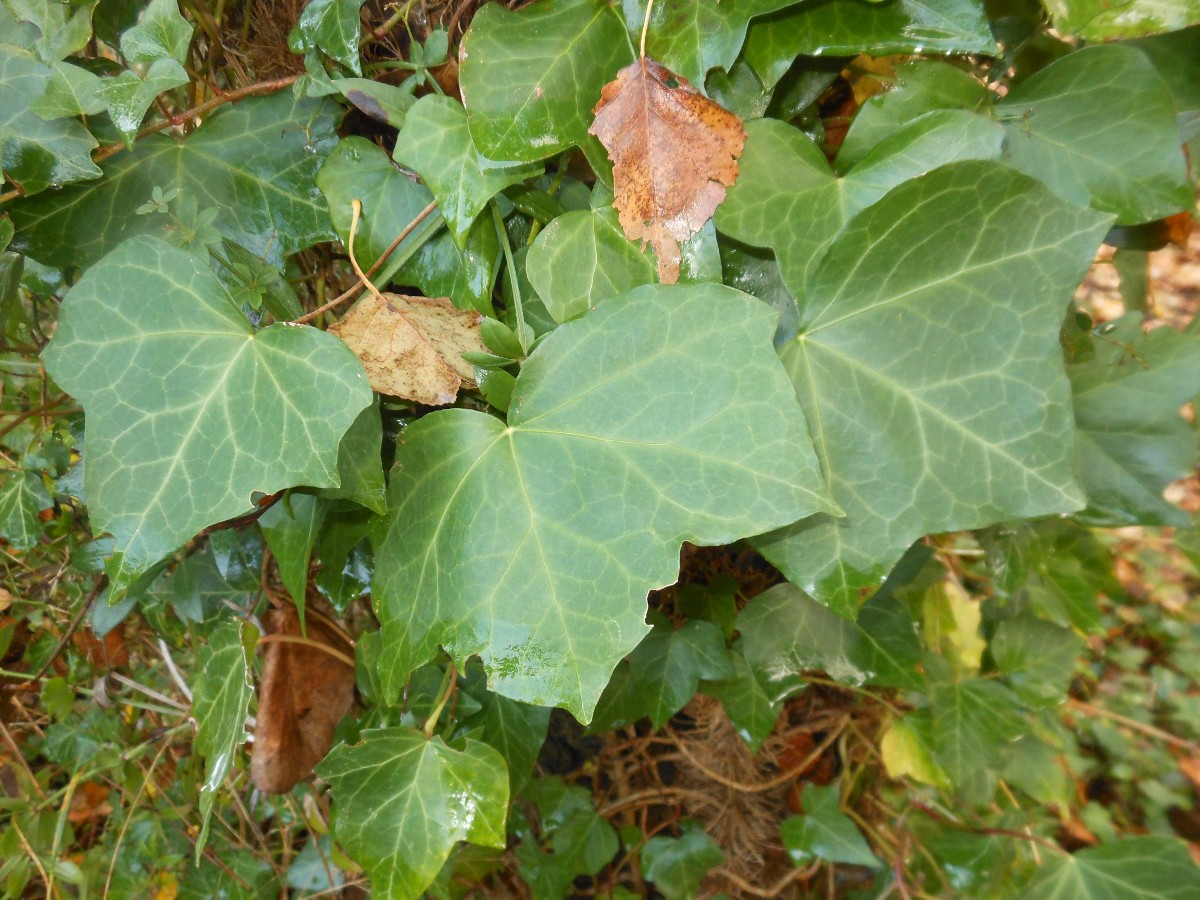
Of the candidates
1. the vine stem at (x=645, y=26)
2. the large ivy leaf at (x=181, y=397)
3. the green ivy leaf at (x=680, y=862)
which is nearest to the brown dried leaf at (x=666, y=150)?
the vine stem at (x=645, y=26)

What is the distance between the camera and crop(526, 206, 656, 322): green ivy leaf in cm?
52

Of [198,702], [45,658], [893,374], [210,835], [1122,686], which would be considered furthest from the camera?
[1122,686]

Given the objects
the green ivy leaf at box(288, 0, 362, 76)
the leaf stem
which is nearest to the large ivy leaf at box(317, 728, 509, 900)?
the leaf stem

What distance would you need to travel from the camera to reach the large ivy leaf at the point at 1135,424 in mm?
664

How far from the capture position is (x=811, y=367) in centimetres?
52

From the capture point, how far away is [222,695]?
0.64 m

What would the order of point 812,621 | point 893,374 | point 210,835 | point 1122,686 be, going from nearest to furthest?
point 893,374, point 812,621, point 210,835, point 1122,686

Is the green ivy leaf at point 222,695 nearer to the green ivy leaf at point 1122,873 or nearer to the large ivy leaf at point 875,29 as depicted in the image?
the large ivy leaf at point 875,29

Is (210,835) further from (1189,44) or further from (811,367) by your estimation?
(1189,44)

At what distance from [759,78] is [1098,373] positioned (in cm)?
46

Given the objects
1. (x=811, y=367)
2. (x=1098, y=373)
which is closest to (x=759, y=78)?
(x=811, y=367)

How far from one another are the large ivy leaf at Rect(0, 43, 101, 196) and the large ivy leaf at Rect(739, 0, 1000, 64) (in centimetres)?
51

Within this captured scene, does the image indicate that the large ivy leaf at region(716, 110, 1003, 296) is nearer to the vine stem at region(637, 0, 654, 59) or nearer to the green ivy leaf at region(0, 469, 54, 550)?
the vine stem at region(637, 0, 654, 59)

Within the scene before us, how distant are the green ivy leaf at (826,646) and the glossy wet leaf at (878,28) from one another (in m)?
0.53
